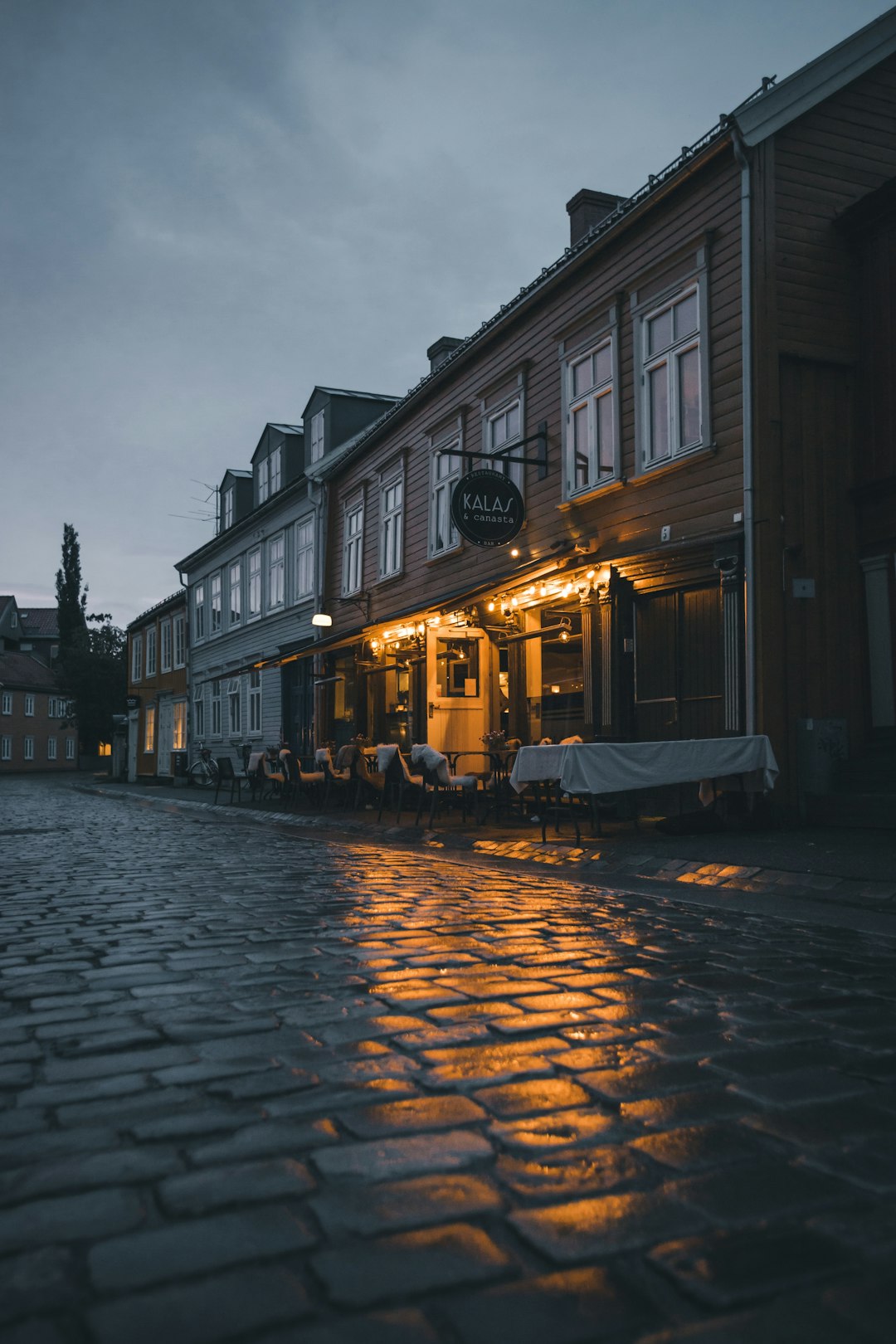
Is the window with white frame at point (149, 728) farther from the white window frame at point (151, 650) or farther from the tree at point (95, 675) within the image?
the tree at point (95, 675)

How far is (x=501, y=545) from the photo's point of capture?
51.6 ft

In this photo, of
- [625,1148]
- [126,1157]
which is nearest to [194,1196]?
[126,1157]

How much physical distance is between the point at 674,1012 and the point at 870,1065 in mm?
795

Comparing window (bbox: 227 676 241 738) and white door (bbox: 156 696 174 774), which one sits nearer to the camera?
window (bbox: 227 676 241 738)

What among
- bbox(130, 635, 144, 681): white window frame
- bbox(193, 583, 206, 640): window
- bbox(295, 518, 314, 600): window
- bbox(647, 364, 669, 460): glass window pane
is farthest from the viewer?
bbox(130, 635, 144, 681): white window frame

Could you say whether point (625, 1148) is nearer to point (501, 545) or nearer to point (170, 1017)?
point (170, 1017)

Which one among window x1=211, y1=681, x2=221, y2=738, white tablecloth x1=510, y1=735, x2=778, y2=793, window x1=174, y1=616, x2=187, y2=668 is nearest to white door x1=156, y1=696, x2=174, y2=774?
window x1=174, y1=616, x2=187, y2=668

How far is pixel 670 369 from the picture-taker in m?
12.4

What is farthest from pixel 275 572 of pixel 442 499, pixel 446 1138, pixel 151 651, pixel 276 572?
pixel 446 1138

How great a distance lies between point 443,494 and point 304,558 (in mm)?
8095

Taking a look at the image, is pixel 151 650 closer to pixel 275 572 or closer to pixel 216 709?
pixel 216 709

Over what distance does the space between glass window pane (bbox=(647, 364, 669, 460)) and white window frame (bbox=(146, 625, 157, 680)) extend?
31755 millimetres

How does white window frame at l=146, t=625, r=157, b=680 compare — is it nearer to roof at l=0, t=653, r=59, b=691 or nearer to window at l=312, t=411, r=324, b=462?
window at l=312, t=411, r=324, b=462

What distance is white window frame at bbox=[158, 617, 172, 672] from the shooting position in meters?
39.3
